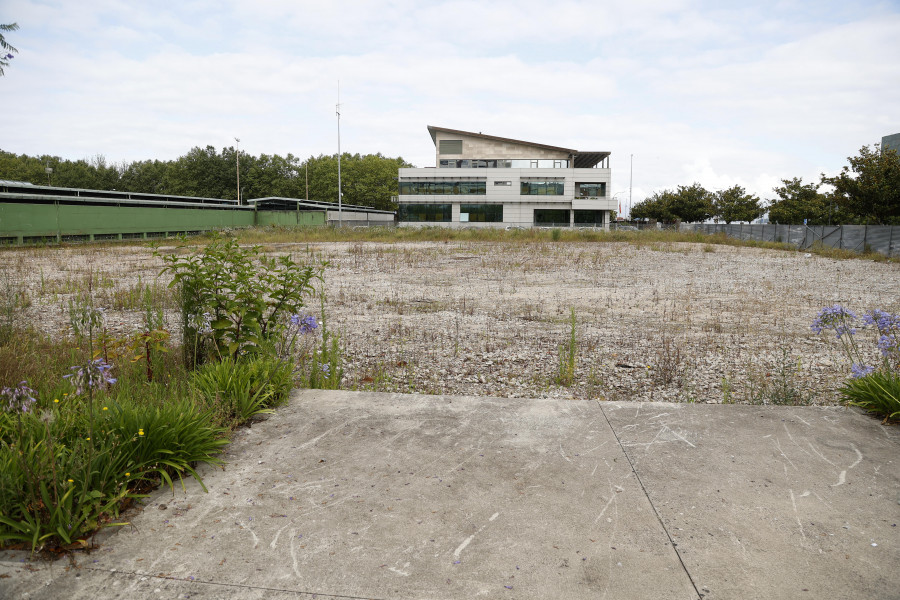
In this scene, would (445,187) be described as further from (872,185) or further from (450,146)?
(872,185)

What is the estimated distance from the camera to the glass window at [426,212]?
7044 centimetres

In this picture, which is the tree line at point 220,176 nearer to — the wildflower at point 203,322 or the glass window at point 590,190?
the glass window at point 590,190

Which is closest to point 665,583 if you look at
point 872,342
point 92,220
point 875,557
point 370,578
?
point 875,557

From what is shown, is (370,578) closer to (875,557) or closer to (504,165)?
(875,557)

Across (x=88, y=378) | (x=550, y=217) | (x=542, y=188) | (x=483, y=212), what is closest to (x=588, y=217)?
(x=550, y=217)

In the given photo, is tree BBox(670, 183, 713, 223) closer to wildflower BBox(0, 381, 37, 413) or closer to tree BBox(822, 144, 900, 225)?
tree BBox(822, 144, 900, 225)

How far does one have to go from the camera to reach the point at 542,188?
69125 mm

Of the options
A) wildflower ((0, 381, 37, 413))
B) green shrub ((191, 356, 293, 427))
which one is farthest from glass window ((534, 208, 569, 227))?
wildflower ((0, 381, 37, 413))

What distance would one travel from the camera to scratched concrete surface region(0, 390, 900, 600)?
7.09 feet

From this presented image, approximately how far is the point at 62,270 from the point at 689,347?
17.4 metres

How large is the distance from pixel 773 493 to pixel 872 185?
33.6 m

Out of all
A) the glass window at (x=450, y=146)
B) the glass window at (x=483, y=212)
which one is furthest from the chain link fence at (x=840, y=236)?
the glass window at (x=450, y=146)

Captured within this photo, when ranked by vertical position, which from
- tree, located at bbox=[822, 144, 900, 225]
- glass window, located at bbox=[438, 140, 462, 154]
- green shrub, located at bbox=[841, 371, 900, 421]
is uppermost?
glass window, located at bbox=[438, 140, 462, 154]

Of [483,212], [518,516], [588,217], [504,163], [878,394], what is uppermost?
[504,163]
